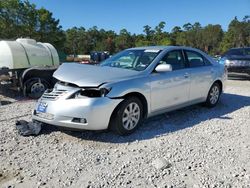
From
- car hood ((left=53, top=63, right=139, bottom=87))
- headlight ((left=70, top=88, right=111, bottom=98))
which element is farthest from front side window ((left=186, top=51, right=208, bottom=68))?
headlight ((left=70, top=88, right=111, bottom=98))

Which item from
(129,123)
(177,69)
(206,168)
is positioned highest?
(177,69)

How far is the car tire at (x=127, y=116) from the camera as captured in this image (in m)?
5.09

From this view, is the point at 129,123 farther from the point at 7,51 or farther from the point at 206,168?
the point at 7,51

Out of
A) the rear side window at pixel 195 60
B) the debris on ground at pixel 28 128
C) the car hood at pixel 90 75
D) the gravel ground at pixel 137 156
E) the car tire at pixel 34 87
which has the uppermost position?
the rear side window at pixel 195 60

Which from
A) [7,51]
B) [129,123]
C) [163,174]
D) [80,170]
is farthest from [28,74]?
[163,174]

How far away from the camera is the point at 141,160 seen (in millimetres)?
4277

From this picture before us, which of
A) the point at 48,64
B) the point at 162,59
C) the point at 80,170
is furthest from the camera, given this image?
the point at 48,64

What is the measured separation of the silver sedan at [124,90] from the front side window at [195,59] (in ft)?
0.08

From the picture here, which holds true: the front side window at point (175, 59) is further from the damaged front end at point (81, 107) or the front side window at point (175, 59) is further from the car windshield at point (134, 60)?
the damaged front end at point (81, 107)

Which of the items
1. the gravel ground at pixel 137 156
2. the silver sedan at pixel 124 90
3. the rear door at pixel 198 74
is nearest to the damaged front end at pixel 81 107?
the silver sedan at pixel 124 90

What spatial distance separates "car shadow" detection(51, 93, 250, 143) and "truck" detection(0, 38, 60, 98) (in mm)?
3703

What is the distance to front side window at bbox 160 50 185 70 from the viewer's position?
20.2 ft

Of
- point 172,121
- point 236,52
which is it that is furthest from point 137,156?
point 236,52

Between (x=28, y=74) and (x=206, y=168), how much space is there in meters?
6.47
